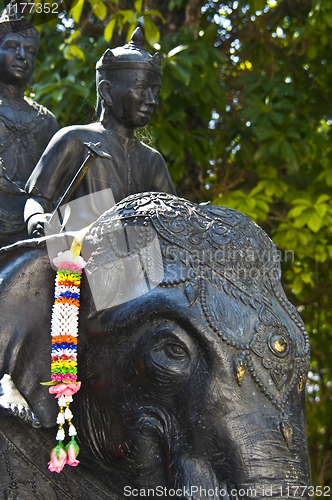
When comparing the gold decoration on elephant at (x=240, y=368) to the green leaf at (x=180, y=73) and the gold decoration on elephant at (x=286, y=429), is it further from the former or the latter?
the green leaf at (x=180, y=73)

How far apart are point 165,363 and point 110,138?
2.98 ft

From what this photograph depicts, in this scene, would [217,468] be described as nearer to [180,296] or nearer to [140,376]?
[140,376]

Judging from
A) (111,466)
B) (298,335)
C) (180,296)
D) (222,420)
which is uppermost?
(180,296)

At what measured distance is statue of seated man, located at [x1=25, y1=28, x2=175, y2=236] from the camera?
207 centimetres

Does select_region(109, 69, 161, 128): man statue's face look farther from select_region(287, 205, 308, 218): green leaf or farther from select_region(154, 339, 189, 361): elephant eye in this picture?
select_region(287, 205, 308, 218): green leaf

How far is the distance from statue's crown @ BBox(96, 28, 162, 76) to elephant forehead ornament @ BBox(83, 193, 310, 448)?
Result: 52cm

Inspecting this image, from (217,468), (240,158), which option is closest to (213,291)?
(217,468)

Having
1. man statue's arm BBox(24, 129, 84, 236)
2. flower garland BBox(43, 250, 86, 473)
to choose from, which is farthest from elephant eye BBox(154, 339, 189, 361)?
man statue's arm BBox(24, 129, 84, 236)

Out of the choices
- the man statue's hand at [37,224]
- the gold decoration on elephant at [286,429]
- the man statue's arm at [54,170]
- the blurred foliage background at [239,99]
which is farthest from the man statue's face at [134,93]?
the blurred foliage background at [239,99]

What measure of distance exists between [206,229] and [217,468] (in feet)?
1.96

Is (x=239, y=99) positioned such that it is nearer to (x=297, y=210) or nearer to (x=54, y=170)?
(x=297, y=210)

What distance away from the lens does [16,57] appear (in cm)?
252

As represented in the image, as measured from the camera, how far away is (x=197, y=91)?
14.6 feet

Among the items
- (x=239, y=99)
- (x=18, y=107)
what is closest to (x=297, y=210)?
(x=239, y=99)
